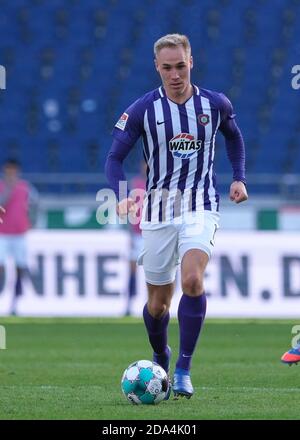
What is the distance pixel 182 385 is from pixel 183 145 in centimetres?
145

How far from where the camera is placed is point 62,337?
39.7ft

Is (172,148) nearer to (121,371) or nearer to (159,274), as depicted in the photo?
(159,274)

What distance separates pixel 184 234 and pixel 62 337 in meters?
5.59

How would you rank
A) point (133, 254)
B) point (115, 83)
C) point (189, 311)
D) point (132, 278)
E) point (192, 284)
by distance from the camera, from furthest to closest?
1. point (115, 83)
2. point (133, 254)
3. point (132, 278)
4. point (189, 311)
5. point (192, 284)

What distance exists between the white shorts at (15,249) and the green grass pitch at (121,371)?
904mm

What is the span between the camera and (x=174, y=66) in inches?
264

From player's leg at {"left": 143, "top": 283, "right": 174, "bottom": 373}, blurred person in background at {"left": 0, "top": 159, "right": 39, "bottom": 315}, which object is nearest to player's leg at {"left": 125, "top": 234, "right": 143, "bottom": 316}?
blurred person in background at {"left": 0, "top": 159, "right": 39, "bottom": 315}

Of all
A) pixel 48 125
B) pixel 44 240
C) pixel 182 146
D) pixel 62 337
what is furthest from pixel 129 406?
pixel 48 125

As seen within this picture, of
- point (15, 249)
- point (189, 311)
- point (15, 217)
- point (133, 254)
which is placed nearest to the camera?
point (189, 311)

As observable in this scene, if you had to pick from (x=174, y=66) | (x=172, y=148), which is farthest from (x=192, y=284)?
(x=174, y=66)

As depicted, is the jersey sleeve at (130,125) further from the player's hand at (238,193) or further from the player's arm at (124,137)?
the player's hand at (238,193)

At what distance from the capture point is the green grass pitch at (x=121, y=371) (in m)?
6.13

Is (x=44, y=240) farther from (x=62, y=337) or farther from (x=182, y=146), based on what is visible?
(x=182, y=146)

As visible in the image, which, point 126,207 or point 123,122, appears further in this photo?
point 123,122
